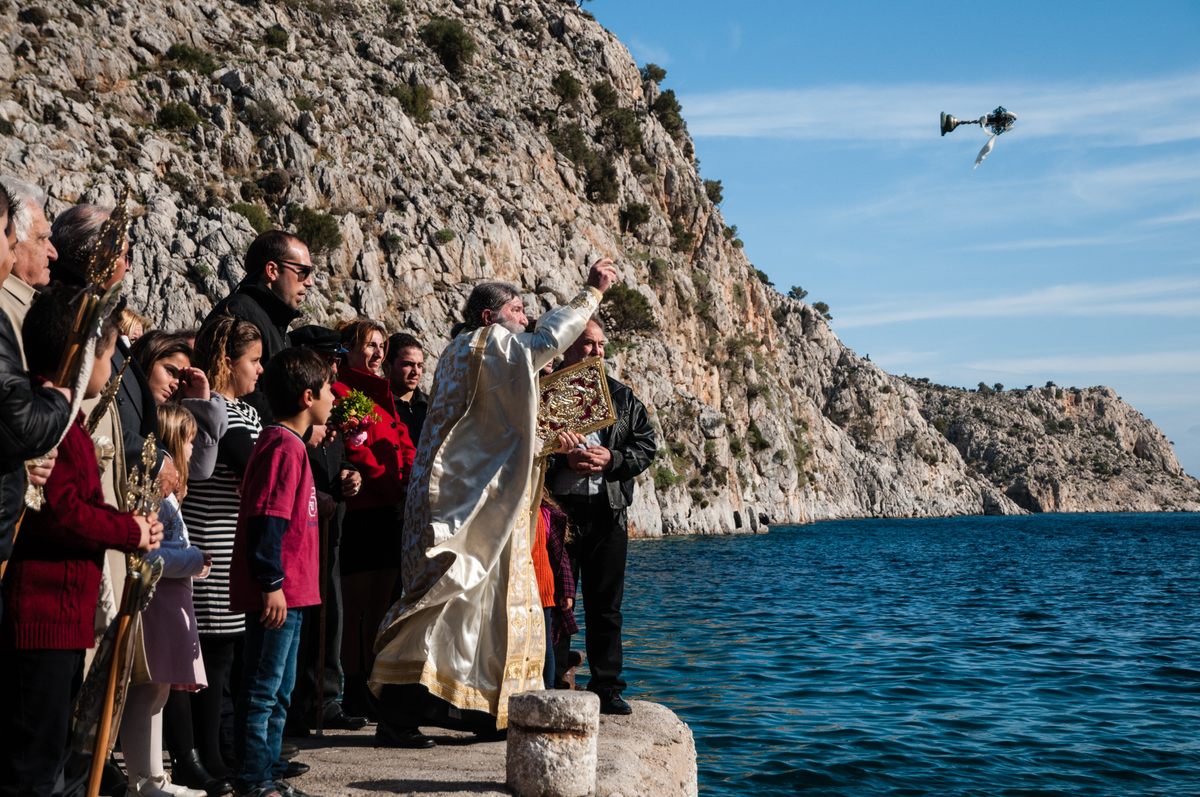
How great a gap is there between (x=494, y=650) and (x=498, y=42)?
6369 centimetres

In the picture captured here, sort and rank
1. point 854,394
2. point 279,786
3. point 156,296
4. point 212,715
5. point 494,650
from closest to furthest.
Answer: point 279,786 < point 212,715 < point 494,650 < point 156,296 < point 854,394

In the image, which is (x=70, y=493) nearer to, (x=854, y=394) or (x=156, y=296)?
(x=156, y=296)

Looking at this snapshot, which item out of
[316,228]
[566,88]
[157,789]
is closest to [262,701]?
[157,789]

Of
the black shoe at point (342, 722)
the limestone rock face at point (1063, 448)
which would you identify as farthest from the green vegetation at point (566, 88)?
the limestone rock face at point (1063, 448)

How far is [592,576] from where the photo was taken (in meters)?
6.34

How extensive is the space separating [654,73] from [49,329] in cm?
7734

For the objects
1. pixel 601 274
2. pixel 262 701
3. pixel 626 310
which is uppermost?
pixel 626 310

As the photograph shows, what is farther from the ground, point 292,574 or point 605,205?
point 605,205

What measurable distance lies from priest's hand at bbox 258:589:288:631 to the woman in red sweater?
196 cm

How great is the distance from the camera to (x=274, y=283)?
573 centimetres

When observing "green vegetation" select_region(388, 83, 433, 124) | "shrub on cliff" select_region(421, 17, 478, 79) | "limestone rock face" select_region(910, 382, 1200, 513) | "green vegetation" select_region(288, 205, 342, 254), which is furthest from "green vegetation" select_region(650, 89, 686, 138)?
"limestone rock face" select_region(910, 382, 1200, 513)

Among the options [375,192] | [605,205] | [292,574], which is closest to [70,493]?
[292,574]

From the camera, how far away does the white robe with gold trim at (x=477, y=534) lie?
4.88 metres

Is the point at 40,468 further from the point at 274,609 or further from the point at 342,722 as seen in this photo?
the point at 342,722
